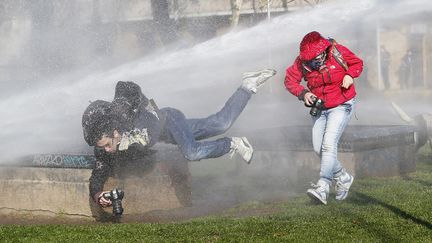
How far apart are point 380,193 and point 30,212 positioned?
14.1 ft

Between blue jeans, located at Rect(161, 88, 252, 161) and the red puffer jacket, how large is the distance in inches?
49.6

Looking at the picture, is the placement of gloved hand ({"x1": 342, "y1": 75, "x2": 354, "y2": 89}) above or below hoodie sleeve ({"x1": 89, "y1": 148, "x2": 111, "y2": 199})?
above

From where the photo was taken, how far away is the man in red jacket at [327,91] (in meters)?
8.92

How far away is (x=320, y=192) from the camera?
29.2 feet

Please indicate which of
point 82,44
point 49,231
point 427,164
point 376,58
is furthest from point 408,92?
point 49,231

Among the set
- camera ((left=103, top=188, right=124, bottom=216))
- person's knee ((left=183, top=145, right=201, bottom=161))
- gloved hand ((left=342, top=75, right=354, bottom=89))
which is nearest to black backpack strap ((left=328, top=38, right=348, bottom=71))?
gloved hand ((left=342, top=75, right=354, bottom=89))

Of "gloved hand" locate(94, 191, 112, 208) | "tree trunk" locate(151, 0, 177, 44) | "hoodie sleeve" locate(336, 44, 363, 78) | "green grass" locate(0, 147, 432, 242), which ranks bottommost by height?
"green grass" locate(0, 147, 432, 242)

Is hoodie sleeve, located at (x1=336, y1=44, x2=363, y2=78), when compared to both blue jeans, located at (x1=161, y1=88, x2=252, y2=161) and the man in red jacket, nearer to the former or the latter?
the man in red jacket

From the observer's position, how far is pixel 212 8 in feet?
116

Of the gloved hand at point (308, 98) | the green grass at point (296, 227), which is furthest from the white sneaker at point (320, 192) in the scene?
the gloved hand at point (308, 98)

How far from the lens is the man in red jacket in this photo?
8.92 m

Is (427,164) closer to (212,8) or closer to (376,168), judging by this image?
(376,168)

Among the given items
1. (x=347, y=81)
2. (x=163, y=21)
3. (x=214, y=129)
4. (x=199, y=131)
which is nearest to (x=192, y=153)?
(x=199, y=131)

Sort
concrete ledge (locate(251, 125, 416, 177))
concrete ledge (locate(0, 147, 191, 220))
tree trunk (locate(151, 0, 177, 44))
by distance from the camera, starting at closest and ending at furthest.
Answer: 1. concrete ledge (locate(0, 147, 191, 220))
2. concrete ledge (locate(251, 125, 416, 177))
3. tree trunk (locate(151, 0, 177, 44))
